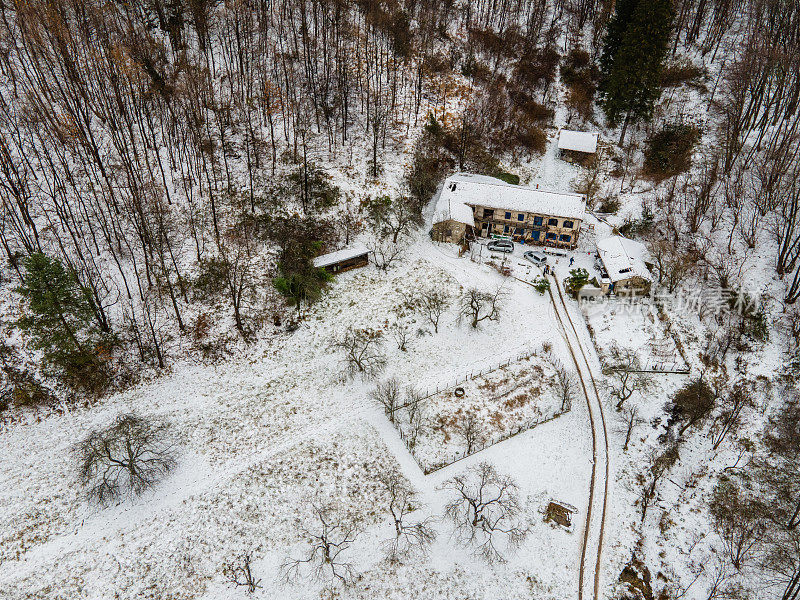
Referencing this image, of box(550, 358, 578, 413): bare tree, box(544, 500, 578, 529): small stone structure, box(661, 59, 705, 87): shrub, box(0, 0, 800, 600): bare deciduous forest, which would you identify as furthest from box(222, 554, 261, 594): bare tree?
box(661, 59, 705, 87): shrub

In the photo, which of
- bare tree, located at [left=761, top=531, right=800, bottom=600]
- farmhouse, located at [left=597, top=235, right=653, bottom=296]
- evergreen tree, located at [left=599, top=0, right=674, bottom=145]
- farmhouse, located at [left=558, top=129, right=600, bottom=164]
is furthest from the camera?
farmhouse, located at [left=558, top=129, right=600, bottom=164]

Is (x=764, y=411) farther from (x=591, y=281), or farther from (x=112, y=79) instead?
(x=112, y=79)

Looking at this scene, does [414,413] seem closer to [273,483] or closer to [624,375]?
[273,483]

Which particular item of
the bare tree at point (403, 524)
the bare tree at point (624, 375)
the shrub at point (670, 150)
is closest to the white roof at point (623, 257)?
the bare tree at point (624, 375)

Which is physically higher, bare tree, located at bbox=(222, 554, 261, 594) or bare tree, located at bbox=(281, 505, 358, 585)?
bare tree, located at bbox=(281, 505, 358, 585)

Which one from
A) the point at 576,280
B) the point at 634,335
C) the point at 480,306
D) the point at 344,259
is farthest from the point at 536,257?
the point at 344,259

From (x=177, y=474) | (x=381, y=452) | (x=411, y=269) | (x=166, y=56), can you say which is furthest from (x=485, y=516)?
(x=166, y=56)

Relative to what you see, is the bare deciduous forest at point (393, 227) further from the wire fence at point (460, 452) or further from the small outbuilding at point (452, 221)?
the small outbuilding at point (452, 221)

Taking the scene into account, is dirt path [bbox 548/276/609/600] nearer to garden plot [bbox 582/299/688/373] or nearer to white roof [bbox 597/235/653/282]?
garden plot [bbox 582/299/688/373]
